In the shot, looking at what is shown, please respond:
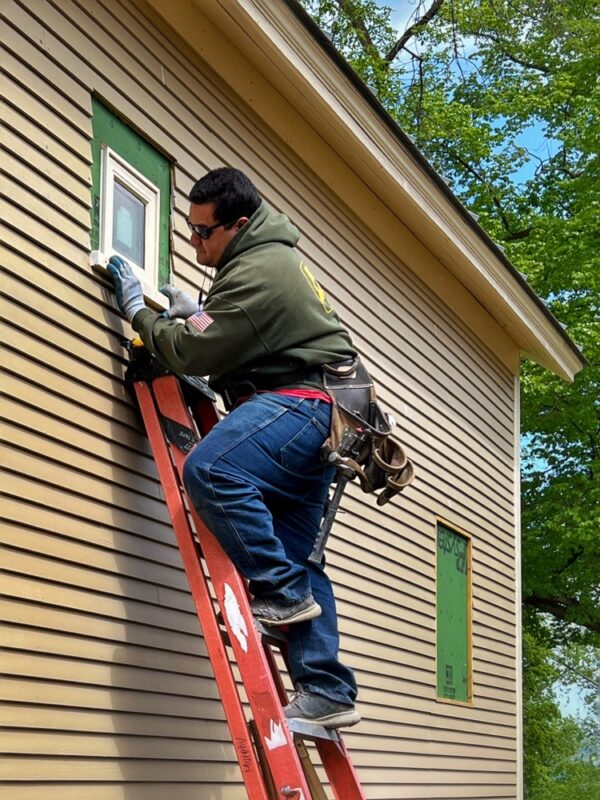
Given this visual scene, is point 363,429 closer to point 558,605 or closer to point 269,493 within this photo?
point 269,493

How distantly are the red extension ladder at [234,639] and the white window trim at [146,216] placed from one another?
496mm

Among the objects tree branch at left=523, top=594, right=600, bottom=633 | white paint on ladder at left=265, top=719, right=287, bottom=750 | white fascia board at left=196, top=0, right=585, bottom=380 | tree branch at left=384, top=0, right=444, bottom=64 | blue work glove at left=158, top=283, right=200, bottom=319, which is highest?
tree branch at left=384, top=0, right=444, bottom=64

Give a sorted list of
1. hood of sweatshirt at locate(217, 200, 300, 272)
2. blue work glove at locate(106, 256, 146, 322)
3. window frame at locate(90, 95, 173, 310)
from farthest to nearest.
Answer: window frame at locate(90, 95, 173, 310) < blue work glove at locate(106, 256, 146, 322) < hood of sweatshirt at locate(217, 200, 300, 272)

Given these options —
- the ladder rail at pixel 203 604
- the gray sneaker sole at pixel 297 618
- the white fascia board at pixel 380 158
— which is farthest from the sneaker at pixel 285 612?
the white fascia board at pixel 380 158

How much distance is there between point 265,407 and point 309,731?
1.13 meters

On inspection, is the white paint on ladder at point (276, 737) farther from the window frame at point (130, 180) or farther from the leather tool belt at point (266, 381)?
the window frame at point (130, 180)

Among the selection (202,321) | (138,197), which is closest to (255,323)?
(202,321)

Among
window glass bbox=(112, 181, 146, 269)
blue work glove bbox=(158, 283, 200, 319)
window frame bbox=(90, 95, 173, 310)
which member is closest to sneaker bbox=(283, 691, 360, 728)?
blue work glove bbox=(158, 283, 200, 319)

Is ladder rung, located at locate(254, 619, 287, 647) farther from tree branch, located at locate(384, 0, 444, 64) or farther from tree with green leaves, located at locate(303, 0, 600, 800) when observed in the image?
tree branch, located at locate(384, 0, 444, 64)

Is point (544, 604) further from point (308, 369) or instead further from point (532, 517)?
point (308, 369)

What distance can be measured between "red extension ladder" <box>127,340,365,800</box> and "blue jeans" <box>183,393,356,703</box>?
107 mm

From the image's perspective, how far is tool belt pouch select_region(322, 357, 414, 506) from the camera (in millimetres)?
4457

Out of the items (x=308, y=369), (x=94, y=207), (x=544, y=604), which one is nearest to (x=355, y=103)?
(x=94, y=207)

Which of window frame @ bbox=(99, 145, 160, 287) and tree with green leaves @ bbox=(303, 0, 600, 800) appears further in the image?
tree with green leaves @ bbox=(303, 0, 600, 800)
